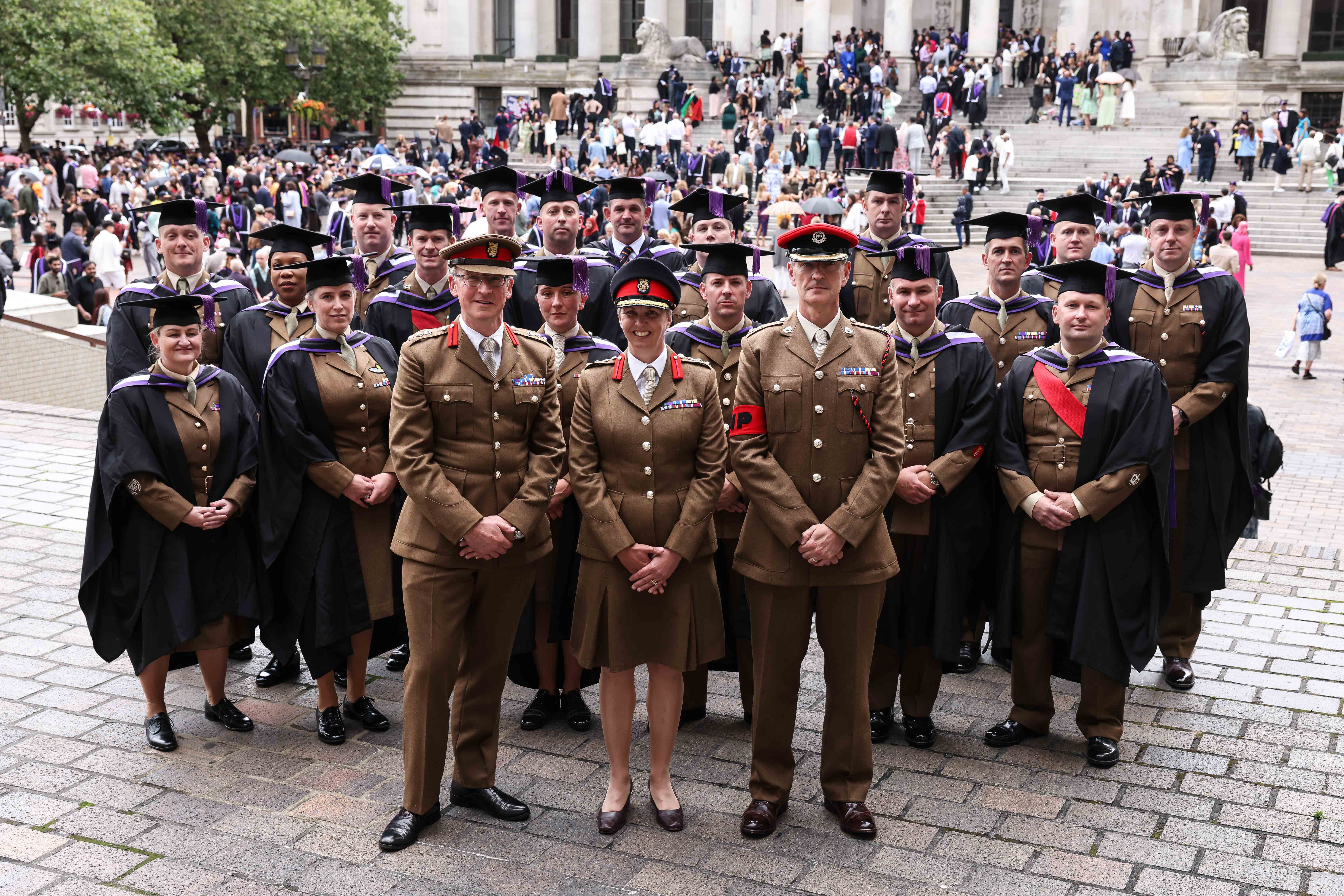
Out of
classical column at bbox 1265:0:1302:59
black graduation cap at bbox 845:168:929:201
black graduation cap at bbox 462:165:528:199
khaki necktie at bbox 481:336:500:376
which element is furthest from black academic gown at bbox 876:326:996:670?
classical column at bbox 1265:0:1302:59

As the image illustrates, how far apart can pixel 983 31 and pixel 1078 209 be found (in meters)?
38.6

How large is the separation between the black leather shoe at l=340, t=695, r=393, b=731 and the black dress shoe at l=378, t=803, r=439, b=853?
38.0 inches

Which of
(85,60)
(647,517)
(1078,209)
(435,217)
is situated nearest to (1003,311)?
(1078,209)

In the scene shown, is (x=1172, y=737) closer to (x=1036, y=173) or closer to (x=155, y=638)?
(x=155, y=638)

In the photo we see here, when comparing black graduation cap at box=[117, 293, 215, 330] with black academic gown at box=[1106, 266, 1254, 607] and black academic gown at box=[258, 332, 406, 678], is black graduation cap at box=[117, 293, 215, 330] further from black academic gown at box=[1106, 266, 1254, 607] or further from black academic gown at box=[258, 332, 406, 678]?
black academic gown at box=[1106, 266, 1254, 607]

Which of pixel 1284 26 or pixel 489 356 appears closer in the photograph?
pixel 489 356

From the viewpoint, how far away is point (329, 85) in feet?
148

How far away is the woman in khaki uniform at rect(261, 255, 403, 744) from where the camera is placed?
6148 mm

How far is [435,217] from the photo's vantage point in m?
7.10

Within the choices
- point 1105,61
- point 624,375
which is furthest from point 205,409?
point 1105,61

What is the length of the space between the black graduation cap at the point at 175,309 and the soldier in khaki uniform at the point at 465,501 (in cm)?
145

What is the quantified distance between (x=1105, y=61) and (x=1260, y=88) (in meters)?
4.59

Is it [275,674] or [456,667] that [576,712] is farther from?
[275,674]

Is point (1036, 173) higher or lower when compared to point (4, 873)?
higher
